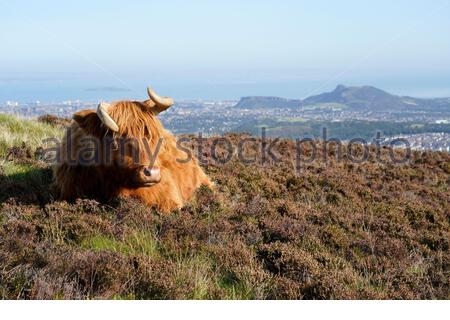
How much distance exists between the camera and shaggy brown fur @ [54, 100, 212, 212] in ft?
22.8

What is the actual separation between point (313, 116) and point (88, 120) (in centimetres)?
6555

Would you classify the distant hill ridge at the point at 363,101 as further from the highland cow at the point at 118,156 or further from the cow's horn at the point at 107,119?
the cow's horn at the point at 107,119

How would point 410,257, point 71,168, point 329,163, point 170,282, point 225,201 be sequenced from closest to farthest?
point 170,282, point 410,257, point 71,168, point 225,201, point 329,163

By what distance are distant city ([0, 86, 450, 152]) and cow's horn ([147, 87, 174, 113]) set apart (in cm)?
292

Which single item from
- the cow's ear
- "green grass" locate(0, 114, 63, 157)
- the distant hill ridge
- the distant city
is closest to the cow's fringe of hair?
the cow's ear

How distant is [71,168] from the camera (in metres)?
7.55

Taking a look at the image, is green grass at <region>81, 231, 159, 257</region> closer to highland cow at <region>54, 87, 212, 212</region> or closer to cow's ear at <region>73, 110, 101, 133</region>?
highland cow at <region>54, 87, 212, 212</region>

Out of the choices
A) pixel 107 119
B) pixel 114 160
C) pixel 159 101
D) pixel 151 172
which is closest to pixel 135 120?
pixel 107 119

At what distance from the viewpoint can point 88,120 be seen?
24.7 ft

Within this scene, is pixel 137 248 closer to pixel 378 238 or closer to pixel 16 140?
pixel 378 238

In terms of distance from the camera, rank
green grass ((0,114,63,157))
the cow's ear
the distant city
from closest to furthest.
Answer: the cow's ear, green grass ((0,114,63,157)), the distant city

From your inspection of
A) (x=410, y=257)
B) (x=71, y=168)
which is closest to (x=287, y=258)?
(x=410, y=257)

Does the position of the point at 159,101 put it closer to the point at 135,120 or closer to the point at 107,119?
the point at 135,120

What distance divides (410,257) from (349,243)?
0.74 m
